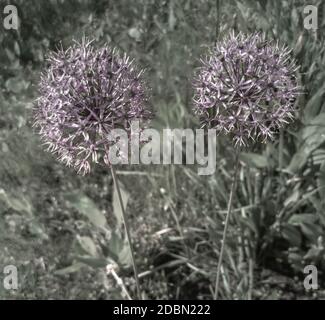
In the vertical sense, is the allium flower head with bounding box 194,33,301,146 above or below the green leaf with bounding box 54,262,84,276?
above

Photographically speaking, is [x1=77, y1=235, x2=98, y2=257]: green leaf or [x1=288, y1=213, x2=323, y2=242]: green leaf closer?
[x1=288, y1=213, x2=323, y2=242]: green leaf

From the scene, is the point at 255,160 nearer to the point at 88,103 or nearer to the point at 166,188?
the point at 166,188

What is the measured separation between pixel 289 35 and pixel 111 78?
1.03m

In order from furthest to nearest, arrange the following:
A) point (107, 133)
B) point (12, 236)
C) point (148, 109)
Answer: point (12, 236) → point (148, 109) → point (107, 133)

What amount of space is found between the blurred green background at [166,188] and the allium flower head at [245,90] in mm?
628

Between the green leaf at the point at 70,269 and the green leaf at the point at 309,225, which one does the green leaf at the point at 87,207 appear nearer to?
the green leaf at the point at 70,269

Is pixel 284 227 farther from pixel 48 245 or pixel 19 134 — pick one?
pixel 19 134

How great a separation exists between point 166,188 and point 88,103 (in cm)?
123

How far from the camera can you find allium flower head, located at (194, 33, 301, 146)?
4.81ft

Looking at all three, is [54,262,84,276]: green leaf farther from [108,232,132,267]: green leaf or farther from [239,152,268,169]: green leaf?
[239,152,268,169]: green leaf

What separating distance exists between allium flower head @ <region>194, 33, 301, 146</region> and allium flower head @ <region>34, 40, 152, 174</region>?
0.23 m

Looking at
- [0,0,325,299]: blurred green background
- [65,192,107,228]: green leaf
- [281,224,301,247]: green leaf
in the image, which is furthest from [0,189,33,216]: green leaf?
[281,224,301,247]: green leaf
